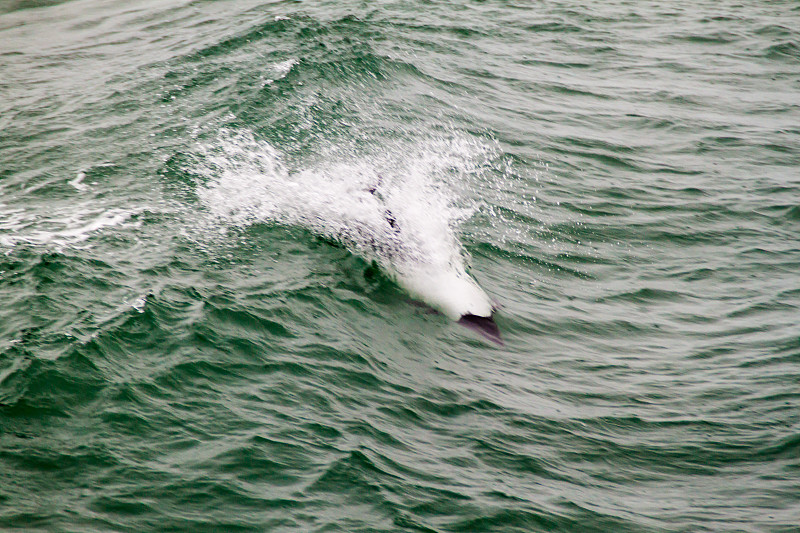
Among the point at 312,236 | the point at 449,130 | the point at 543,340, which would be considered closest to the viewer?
the point at 543,340

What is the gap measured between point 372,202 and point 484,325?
2.97 meters

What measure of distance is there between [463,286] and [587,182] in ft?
15.1

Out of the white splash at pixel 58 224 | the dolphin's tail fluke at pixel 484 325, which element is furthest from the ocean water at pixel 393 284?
the dolphin's tail fluke at pixel 484 325

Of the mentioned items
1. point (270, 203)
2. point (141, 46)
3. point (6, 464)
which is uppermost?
point (141, 46)

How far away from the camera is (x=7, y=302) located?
892 cm

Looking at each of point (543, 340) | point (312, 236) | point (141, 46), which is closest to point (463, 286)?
point (543, 340)

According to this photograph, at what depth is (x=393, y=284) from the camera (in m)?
10.1

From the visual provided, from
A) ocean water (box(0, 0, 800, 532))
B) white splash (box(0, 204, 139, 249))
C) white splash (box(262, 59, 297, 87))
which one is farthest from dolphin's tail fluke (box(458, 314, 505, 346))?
white splash (box(262, 59, 297, 87))

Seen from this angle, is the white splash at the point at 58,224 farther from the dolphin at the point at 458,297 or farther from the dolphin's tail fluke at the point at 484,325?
the dolphin's tail fluke at the point at 484,325

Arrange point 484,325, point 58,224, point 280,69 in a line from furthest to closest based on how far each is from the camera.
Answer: point 280,69 → point 58,224 → point 484,325

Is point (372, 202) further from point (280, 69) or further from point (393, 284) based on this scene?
point (280, 69)

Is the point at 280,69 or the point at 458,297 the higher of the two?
the point at 280,69

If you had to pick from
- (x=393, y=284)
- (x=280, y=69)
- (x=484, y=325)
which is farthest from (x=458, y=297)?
(x=280, y=69)

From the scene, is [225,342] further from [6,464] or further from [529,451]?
[529,451]
